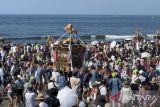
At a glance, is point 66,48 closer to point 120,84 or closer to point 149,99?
point 120,84

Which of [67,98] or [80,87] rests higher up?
[67,98]

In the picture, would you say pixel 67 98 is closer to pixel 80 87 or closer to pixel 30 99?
pixel 30 99

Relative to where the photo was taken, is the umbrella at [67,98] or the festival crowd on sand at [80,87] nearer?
the umbrella at [67,98]

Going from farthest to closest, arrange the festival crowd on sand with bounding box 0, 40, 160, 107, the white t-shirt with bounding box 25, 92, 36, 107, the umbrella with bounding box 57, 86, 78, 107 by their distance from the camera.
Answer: the white t-shirt with bounding box 25, 92, 36, 107, the festival crowd on sand with bounding box 0, 40, 160, 107, the umbrella with bounding box 57, 86, 78, 107

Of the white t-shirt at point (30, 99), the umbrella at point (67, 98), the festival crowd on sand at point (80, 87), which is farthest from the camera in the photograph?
the white t-shirt at point (30, 99)

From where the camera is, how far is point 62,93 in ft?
43.3

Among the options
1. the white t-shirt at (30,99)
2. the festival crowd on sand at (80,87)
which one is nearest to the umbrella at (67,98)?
the festival crowd on sand at (80,87)

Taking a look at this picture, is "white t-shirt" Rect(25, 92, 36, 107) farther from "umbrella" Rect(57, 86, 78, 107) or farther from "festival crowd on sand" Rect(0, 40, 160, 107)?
"umbrella" Rect(57, 86, 78, 107)

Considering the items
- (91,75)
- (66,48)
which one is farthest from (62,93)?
(66,48)

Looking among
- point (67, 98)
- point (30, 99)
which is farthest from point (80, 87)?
point (67, 98)

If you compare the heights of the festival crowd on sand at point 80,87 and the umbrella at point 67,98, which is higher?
the umbrella at point 67,98

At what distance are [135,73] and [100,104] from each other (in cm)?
726

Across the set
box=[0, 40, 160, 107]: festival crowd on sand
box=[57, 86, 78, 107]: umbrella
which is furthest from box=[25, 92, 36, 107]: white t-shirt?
box=[57, 86, 78, 107]: umbrella

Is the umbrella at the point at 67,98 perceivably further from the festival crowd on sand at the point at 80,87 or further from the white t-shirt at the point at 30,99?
the white t-shirt at the point at 30,99
